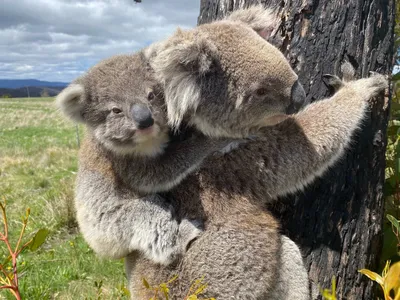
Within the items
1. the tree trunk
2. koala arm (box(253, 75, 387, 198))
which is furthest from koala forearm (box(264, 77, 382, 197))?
the tree trunk

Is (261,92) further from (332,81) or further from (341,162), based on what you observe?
(341,162)

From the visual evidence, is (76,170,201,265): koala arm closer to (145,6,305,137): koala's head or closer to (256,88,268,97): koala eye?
(145,6,305,137): koala's head

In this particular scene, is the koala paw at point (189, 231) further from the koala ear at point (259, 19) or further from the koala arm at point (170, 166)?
the koala ear at point (259, 19)

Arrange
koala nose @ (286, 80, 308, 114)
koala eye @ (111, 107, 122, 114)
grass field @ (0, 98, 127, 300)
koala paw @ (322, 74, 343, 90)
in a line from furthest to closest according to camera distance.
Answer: grass field @ (0, 98, 127, 300) < koala eye @ (111, 107, 122, 114) < koala paw @ (322, 74, 343, 90) < koala nose @ (286, 80, 308, 114)

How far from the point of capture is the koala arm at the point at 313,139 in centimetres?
242

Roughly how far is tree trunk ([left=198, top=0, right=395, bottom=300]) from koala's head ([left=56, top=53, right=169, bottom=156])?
0.90m

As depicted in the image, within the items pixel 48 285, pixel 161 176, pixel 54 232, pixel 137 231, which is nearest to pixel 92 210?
pixel 137 231

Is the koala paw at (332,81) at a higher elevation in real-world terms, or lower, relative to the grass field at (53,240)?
higher

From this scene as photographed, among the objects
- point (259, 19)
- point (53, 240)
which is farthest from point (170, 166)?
point (53, 240)

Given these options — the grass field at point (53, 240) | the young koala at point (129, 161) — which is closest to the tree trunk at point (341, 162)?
the young koala at point (129, 161)

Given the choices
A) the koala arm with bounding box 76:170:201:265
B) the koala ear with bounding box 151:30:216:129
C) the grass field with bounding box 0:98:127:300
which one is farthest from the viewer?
the grass field with bounding box 0:98:127:300

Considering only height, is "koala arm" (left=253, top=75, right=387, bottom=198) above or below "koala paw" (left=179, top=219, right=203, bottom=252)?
above

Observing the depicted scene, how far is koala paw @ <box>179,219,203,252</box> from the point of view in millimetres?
2350

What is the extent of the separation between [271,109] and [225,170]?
45 centimetres
